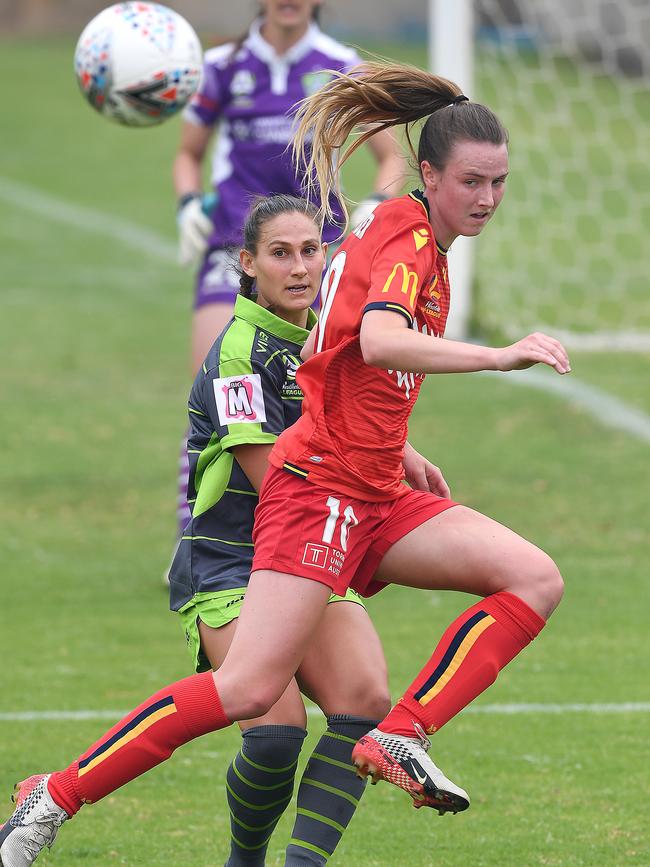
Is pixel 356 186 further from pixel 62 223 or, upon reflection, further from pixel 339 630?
pixel 339 630

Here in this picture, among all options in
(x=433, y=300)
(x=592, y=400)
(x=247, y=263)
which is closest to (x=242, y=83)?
(x=247, y=263)

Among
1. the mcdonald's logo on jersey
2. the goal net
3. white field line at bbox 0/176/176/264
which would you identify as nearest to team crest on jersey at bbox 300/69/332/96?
the mcdonald's logo on jersey

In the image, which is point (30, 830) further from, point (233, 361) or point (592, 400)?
point (592, 400)

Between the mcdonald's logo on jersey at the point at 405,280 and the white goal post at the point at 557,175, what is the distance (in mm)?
7304

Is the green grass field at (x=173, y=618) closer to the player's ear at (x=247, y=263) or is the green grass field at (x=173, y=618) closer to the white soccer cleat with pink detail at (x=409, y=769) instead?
the white soccer cleat with pink detail at (x=409, y=769)

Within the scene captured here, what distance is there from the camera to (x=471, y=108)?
3.63 metres

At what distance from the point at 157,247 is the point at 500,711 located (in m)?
13.0

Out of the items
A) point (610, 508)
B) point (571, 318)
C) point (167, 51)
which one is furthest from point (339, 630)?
point (571, 318)

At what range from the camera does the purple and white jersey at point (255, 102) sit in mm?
6449

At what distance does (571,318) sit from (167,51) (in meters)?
7.14

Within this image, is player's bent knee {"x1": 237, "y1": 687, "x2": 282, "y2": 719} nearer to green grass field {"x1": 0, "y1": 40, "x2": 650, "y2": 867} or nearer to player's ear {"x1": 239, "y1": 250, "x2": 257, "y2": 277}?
green grass field {"x1": 0, "y1": 40, "x2": 650, "y2": 867}

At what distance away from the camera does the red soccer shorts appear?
359 cm

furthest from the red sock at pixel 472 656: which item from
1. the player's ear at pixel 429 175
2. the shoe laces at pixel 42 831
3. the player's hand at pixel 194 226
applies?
the player's hand at pixel 194 226

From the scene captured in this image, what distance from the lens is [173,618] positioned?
6703 mm
